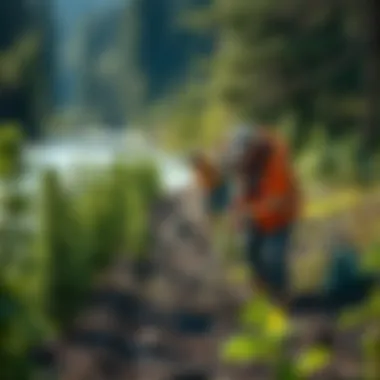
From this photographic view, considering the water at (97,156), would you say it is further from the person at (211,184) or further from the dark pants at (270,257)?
the dark pants at (270,257)

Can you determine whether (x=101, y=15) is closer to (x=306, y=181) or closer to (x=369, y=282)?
(x=306, y=181)

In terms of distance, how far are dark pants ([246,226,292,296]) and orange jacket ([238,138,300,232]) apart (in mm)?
12

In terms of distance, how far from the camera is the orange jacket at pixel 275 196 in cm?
133

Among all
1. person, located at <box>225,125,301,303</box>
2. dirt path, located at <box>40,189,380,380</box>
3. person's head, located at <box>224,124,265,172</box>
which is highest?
person's head, located at <box>224,124,265,172</box>

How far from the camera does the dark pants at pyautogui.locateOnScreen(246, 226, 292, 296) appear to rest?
4.41ft

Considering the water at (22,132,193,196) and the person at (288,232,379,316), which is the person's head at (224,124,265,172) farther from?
the person at (288,232,379,316)

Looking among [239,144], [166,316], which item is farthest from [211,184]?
[166,316]

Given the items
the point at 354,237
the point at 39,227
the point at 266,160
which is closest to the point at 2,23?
the point at 39,227

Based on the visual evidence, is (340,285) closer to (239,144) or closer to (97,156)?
(239,144)

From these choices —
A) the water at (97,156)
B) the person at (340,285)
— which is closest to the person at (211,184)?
the water at (97,156)

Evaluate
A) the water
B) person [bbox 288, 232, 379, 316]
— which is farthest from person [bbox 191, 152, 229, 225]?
person [bbox 288, 232, 379, 316]

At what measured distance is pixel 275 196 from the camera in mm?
1336

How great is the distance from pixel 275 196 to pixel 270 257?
83 mm

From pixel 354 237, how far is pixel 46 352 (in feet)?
1.46
